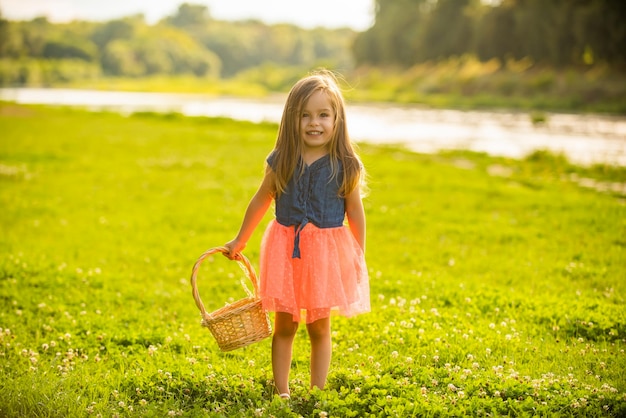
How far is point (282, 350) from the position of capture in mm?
5137

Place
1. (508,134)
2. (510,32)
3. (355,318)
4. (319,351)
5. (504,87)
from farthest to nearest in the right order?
(510,32)
(504,87)
(508,134)
(355,318)
(319,351)

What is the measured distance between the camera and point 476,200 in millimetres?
15906

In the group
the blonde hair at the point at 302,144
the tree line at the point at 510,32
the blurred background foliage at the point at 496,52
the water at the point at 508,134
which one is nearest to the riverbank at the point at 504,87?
the blurred background foliage at the point at 496,52

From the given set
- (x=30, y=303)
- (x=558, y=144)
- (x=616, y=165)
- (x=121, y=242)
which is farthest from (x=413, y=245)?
(x=558, y=144)

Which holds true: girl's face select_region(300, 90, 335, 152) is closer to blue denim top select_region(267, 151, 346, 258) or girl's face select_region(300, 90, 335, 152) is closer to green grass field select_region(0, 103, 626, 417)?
blue denim top select_region(267, 151, 346, 258)

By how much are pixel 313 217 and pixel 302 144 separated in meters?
0.60

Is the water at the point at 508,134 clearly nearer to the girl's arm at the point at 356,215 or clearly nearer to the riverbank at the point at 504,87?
the riverbank at the point at 504,87

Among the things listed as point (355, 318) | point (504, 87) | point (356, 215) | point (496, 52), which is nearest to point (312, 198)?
point (356, 215)

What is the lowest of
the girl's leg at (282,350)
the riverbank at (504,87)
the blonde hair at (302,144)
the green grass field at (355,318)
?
the green grass field at (355,318)

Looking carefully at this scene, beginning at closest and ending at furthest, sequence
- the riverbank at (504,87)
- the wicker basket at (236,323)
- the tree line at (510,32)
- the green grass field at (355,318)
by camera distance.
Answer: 1. the green grass field at (355,318)
2. the wicker basket at (236,323)
3. the riverbank at (504,87)
4. the tree line at (510,32)

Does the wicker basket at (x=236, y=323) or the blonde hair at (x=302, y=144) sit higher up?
the blonde hair at (x=302, y=144)

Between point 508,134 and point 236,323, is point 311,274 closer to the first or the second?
point 236,323

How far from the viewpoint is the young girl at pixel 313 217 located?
4.87 metres

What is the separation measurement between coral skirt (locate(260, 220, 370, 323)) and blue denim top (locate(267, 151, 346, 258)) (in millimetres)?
64
